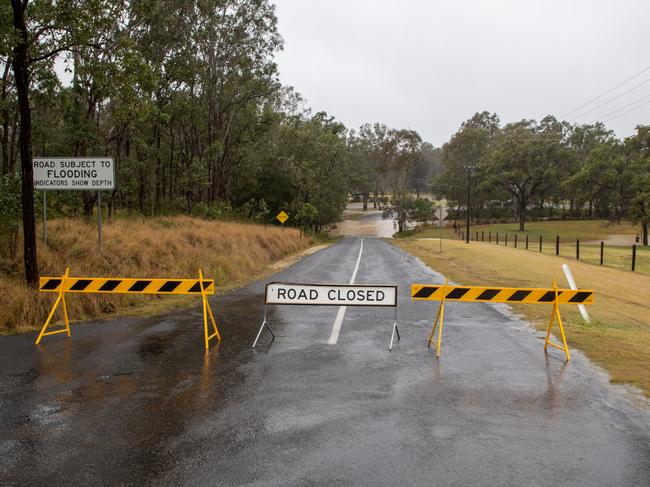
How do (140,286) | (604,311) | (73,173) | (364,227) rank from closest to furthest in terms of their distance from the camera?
(140,286), (73,173), (604,311), (364,227)

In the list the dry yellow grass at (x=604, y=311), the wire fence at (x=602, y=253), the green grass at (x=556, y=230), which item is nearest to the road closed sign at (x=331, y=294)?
the dry yellow grass at (x=604, y=311)

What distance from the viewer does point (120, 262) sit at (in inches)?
548

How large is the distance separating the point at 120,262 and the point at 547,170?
7796 centimetres

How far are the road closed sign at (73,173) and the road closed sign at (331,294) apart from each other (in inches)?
259

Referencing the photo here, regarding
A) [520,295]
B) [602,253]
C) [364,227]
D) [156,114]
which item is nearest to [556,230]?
[364,227]

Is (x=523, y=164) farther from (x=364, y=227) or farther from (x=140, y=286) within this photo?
(x=140, y=286)

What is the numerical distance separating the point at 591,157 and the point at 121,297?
67.0 meters

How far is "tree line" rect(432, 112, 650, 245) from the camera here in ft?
202

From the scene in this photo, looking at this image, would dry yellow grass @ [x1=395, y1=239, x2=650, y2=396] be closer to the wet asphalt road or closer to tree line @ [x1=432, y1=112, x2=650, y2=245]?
the wet asphalt road

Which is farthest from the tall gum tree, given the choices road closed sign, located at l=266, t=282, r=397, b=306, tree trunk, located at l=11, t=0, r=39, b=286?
road closed sign, located at l=266, t=282, r=397, b=306

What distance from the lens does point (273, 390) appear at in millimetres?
6039

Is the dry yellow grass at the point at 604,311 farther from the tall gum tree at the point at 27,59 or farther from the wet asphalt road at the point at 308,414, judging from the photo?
the tall gum tree at the point at 27,59

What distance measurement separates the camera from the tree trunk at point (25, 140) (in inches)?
403

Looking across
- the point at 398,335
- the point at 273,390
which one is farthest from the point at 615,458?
the point at 398,335
